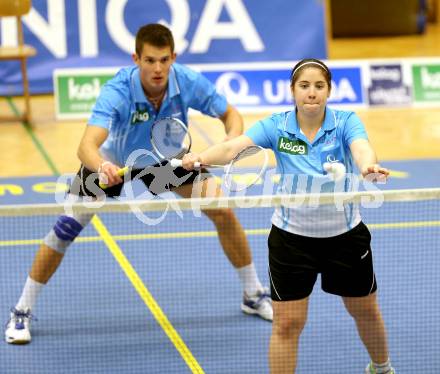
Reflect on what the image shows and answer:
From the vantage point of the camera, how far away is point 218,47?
13328 millimetres

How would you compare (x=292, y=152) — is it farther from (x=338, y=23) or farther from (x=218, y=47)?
(x=338, y=23)

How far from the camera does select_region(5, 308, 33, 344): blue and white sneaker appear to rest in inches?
258

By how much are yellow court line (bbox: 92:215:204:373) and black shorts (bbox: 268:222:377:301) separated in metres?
1.24

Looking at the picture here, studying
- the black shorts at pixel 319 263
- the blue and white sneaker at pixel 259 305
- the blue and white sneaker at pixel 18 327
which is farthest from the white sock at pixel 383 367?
the blue and white sneaker at pixel 18 327

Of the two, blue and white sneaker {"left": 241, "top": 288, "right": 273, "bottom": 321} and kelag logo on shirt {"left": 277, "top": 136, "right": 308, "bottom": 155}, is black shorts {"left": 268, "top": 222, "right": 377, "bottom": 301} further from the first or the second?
blue and white sneaker {"left": 241, "top": 288, "right": 273, "bottom": 321}

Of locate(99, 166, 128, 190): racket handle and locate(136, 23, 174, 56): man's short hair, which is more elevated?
locate(136, 23, 174, 56): man's short hair

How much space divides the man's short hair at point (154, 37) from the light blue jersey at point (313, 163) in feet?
4.26

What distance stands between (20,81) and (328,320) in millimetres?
7609

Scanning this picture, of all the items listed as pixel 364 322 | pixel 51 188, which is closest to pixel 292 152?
pixel 364 322

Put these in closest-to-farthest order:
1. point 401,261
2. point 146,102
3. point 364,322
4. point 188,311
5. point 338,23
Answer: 1. point 364,322
2. point 146,102
3. point 188,311
4. point 401,261
5. point 338,23

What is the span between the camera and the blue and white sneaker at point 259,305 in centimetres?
695

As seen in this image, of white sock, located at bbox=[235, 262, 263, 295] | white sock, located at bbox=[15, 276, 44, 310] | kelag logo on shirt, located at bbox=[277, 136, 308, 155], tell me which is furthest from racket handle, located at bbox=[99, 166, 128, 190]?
white sock, located at bbox=[235, 262, 263, 295]

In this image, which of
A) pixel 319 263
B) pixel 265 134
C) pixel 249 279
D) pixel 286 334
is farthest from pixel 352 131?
pixel 249 279

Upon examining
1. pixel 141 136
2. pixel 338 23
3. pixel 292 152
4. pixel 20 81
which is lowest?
pixel 292 152
